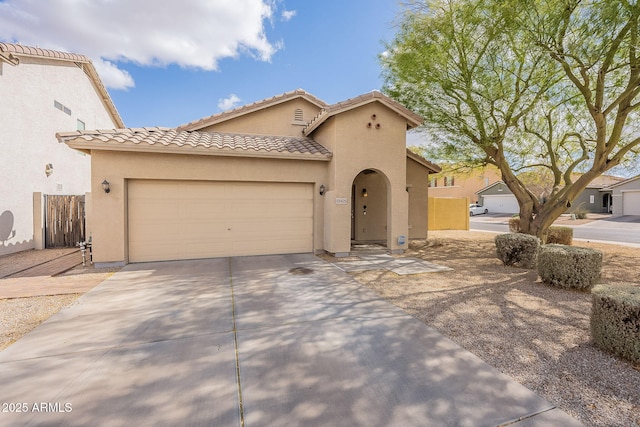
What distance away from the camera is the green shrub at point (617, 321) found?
336 cm

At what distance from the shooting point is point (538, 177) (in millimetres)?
15711

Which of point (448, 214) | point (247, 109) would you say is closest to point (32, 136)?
point (247, 109)

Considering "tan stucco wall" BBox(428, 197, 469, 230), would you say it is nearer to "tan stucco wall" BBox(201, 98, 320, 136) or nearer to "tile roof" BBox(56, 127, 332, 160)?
"tan stucco wall" BBox(201, 98, 320, 136)

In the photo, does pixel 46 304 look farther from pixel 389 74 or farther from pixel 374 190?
pixel 389 74

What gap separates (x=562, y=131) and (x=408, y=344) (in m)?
13.5

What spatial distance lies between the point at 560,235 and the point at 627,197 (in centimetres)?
3036

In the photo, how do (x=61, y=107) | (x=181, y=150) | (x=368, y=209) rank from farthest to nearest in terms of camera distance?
(x=368, y=209)
(x=61, y=107)
(x=181, y=150)

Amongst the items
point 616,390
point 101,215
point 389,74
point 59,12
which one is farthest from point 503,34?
point 59,12

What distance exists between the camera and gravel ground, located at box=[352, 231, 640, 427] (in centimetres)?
281

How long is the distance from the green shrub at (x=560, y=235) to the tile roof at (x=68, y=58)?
21589mm

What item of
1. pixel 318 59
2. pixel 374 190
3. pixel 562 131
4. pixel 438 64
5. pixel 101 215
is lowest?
pixel 101 215

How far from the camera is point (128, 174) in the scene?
8.35 m

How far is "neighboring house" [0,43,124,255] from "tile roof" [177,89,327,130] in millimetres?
5230

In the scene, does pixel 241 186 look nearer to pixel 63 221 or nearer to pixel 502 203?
pixel 63 221
